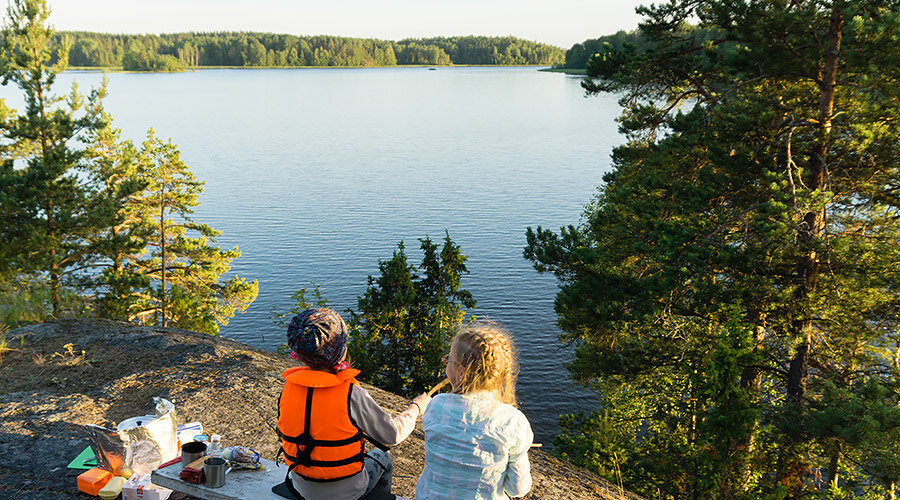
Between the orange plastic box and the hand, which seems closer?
the hand

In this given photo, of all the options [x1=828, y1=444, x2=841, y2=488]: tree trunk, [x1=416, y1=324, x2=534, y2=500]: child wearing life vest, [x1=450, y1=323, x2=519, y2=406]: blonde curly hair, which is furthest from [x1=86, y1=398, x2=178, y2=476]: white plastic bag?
[x1=828, y1=444, x2=841, y2=488]: tree trunk

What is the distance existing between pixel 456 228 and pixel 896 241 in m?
27.4

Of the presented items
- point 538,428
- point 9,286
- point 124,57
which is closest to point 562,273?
point 538,428

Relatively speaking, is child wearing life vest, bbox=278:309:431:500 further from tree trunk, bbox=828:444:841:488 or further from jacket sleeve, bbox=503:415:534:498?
tree trunk, bbox=828:444:841:488

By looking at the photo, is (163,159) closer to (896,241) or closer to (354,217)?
(354,217)

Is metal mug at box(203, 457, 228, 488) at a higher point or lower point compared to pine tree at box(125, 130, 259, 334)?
higher

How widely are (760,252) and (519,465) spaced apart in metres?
9.43

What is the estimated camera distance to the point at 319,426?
3482 millimetres

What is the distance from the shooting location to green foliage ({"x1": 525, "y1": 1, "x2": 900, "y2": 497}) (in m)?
10.2

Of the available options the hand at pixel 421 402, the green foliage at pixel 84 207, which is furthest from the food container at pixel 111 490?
the green foliage at pixel 84 207

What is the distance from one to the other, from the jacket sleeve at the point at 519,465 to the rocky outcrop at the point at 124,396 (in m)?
2.67

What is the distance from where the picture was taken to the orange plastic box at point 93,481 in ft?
15.7

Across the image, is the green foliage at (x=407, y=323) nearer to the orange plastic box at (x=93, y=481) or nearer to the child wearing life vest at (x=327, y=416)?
the orange plastic box at (x=93, y=481)

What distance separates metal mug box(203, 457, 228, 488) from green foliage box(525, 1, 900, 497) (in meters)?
9.09
